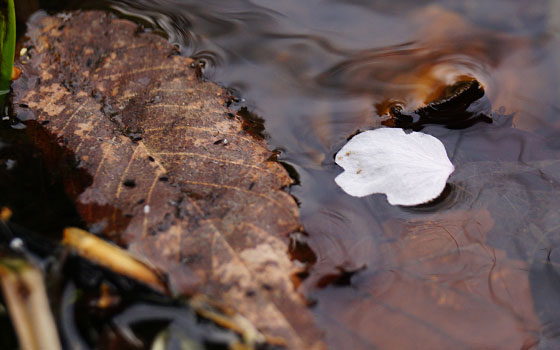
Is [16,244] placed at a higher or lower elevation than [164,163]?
lower

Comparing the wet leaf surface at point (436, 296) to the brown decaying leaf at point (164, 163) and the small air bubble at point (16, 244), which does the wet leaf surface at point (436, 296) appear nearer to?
the brown decaying leaf at point (164, 163)

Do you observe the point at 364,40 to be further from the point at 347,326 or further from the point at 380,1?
the point at 347,326

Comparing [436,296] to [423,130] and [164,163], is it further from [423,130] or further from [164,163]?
[164,163]

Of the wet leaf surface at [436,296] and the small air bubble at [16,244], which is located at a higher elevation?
the wet leaf surface at [436,296]

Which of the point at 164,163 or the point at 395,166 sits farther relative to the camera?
the point at 395,166

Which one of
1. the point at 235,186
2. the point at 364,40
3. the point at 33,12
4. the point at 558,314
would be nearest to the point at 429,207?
the point at 558,314

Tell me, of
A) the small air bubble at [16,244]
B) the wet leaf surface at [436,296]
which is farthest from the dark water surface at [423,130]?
the small air bubble at [16,244]

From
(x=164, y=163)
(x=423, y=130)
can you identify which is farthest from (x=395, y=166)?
(x=164, y=163)
